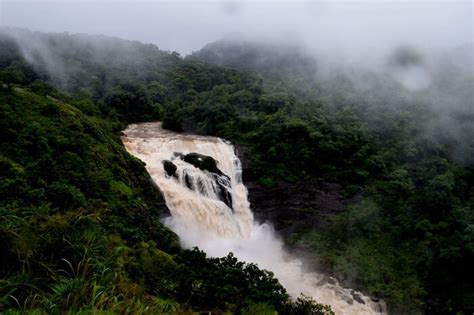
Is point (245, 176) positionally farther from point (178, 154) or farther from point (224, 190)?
point (178, 154)

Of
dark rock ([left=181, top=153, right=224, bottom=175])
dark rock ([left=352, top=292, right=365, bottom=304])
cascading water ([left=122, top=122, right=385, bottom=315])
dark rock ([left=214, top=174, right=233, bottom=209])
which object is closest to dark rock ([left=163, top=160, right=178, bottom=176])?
cascading water ([left=122, top=122, right=385, bottom=315])

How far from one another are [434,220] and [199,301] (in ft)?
49.6

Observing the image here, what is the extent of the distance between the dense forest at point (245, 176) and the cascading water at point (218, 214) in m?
0.84

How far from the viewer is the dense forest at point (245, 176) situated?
5352 mm

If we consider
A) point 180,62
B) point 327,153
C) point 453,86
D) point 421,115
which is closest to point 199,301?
point 327,153

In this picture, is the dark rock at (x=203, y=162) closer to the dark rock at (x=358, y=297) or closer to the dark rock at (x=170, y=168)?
the dark rock at (x=170, y=168)

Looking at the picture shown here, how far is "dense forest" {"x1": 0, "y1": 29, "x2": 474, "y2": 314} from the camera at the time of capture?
535 centimetres

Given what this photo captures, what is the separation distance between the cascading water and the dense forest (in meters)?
0.84

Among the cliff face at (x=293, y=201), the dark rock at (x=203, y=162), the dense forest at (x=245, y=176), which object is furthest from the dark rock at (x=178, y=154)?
the cliff face at (x=293, y=201)

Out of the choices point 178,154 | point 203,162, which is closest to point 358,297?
point 203,162

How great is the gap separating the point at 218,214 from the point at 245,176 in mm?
5115

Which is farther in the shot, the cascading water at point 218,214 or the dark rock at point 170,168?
the dark rock at point 170,168

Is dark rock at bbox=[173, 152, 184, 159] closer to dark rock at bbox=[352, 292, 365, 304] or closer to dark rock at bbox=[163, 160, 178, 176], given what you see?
dark rock at bbox=[163, 160, 178, 176]

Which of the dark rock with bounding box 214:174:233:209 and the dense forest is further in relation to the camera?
the dark rock with bounding box 214:174:233:209
